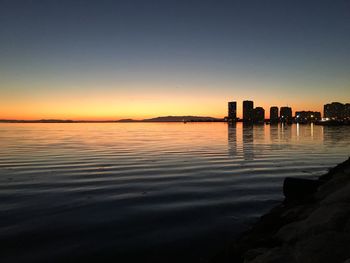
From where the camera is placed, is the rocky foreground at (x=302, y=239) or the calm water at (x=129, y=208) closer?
the rocky foreground at (x=302, y=239)

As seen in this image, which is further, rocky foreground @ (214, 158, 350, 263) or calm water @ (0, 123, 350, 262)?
calm water @ (0, 123, 350, 262)

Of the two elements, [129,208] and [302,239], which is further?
[129,208]

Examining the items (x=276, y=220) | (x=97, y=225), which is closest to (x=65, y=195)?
(x=97, y=225)

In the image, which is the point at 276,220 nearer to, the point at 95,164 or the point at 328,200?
the point at 328,200

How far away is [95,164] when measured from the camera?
→ 84.5 feet

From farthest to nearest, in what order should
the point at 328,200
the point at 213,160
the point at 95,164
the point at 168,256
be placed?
the point at 213,160 < the point at 95,164 < the point at 328,200 < the point at 168,256

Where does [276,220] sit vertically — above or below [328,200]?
below

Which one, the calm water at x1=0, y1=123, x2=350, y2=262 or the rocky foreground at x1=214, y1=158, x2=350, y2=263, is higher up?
the rocky foreground at x1=214, y1=158, x2=350, y2=263

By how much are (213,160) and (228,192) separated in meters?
12.9

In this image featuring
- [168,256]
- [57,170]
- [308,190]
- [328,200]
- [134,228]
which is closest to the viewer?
[168,256]

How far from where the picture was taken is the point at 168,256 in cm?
859

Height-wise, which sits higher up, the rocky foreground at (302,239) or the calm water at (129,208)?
the rocky foreground at (302,239)

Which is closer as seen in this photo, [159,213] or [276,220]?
[276,220]

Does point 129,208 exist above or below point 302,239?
below
